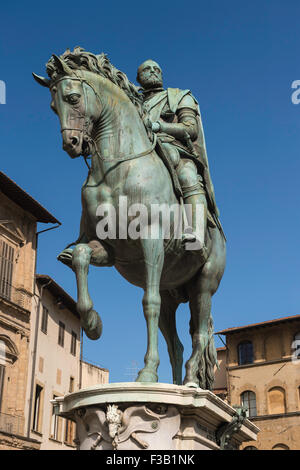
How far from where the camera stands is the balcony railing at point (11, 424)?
26234 millimetres

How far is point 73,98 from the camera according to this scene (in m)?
5.85

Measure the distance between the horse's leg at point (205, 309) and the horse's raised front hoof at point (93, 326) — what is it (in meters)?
1.16

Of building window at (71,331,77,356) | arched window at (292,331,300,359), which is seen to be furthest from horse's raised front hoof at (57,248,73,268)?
arched window at (292,331,300,359)

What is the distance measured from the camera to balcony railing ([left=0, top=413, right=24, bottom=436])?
26234 mm

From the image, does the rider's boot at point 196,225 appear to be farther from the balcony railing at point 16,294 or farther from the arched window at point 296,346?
the arched window at point 296,346

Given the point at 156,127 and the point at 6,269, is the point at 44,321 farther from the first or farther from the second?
the point at 156,127

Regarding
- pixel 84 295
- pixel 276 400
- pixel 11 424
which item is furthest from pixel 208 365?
pixel 276 400

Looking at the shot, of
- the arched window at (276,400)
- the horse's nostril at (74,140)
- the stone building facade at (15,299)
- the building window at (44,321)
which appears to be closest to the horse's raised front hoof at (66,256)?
the horse's nostril at (74,140)

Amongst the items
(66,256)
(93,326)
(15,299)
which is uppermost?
(15,299)

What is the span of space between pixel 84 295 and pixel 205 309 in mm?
1604

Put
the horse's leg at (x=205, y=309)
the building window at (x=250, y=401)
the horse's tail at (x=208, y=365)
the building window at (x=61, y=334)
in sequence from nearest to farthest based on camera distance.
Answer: the horse's tail at (x=208, y=365) < the horse's leg at (x=205, y=309) < the building window at (x=61, y=334) < the building window at (x=250, y=401)

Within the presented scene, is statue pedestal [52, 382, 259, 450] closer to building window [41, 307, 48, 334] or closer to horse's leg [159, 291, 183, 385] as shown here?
horse's leg [159, 291, 183, 385]
